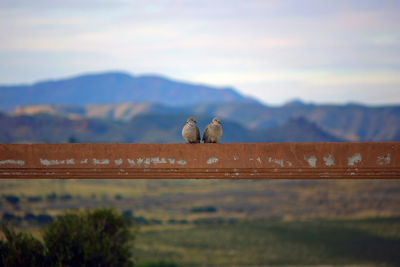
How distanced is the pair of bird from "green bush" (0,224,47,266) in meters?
7.76

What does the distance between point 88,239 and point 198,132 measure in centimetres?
1196

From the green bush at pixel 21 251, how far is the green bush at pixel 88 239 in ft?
1.26

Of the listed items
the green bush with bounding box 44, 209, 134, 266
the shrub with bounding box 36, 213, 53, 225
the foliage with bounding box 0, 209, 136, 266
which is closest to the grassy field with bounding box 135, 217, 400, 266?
the shrub with bounding box 36, 213, 53, 225

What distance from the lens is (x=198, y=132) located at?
216 inches

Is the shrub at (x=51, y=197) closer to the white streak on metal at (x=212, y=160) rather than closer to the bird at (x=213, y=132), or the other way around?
the bird at (x=213, y=132)

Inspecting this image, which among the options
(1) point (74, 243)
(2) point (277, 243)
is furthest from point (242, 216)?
(1) point (74, 243)

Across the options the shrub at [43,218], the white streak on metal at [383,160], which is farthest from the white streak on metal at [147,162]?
the shrub at [43,218]

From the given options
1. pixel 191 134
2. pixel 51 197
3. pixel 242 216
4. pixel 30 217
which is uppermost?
pixel 191 134

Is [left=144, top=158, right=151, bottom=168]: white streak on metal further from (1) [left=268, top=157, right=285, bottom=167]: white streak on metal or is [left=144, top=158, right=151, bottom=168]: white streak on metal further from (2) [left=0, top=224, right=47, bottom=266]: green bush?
(2) [left=0, top=224, right=47, bottom=266]: green bush

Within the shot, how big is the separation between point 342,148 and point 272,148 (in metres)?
0.62

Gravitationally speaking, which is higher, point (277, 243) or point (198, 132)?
point (198, 132)

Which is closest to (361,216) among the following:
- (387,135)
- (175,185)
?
(175,185)

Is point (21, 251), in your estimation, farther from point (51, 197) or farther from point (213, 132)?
point (51, 197)

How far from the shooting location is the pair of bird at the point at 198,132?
538cm
